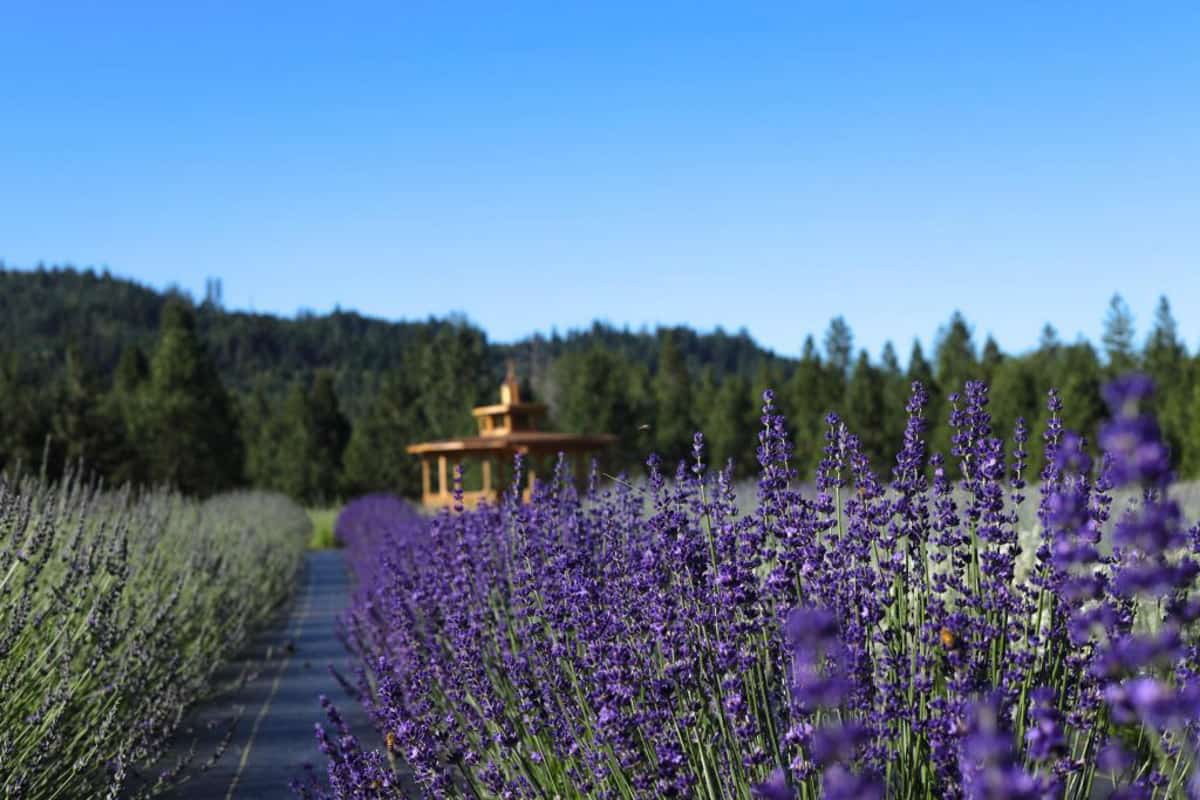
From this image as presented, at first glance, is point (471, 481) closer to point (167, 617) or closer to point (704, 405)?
Answer: point (704, 405)

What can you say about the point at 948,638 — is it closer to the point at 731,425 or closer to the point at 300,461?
the point at 731,425

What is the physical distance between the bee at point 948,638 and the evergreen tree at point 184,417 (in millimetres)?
23166

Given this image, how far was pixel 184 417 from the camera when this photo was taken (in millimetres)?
24062

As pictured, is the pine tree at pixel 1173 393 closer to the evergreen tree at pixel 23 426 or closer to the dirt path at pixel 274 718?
the dirt path at pixel 274 718

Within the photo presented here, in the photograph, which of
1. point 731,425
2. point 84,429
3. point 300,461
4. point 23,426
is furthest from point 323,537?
point 731,425

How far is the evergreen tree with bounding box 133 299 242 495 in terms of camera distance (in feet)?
78.3

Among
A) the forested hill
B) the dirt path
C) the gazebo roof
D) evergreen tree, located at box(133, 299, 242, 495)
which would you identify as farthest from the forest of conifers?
the forested hill

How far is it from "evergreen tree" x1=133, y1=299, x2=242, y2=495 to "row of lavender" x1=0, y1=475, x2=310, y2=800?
17.4 meters

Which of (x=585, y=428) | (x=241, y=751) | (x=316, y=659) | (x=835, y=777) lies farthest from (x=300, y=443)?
(x=835, y=777)

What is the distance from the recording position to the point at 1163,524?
1.02 meters

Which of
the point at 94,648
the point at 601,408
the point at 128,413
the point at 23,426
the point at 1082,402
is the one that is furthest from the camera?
the point at 601,408

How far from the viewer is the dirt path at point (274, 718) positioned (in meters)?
4.66

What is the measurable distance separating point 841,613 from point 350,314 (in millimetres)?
108507

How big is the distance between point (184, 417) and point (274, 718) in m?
19.4
